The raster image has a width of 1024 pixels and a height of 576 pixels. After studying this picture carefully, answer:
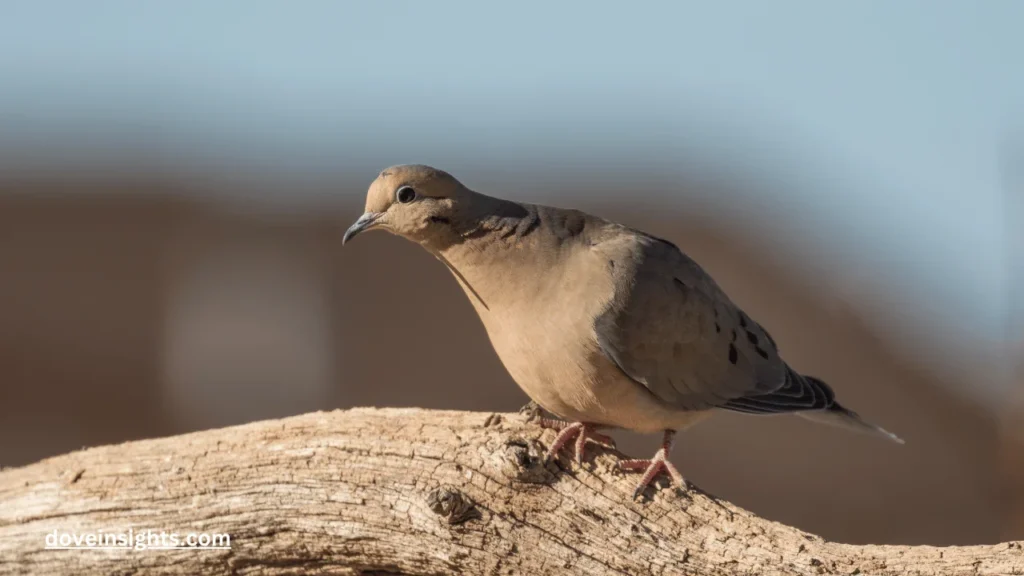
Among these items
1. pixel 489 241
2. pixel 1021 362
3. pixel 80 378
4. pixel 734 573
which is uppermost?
pixel 1021 362

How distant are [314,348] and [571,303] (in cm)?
867

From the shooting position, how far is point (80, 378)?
12102 millimetres

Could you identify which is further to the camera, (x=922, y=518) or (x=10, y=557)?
(x=922, y=518)

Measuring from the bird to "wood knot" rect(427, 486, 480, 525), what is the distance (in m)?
0.36

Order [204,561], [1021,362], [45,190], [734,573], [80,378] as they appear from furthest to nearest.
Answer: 1. [45,190]
2. [80,378]
3. [1021,362]
4. [204,561]
5. [734,573]

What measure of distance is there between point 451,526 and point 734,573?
0.99 m

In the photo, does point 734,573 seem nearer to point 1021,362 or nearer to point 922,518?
point 1021,362

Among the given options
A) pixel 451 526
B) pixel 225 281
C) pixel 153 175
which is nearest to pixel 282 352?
pixel 225 281

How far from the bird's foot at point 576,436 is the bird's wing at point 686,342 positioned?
28cm

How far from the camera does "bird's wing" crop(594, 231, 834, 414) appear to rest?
14.5ft

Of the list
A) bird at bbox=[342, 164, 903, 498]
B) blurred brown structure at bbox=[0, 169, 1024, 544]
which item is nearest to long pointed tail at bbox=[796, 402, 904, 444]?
bird at bbox=[342, 164, 903, 498]

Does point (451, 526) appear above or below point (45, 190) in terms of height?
below

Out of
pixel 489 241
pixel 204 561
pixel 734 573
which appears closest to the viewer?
pixel 734 573

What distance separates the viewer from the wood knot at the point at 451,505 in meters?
3.76
